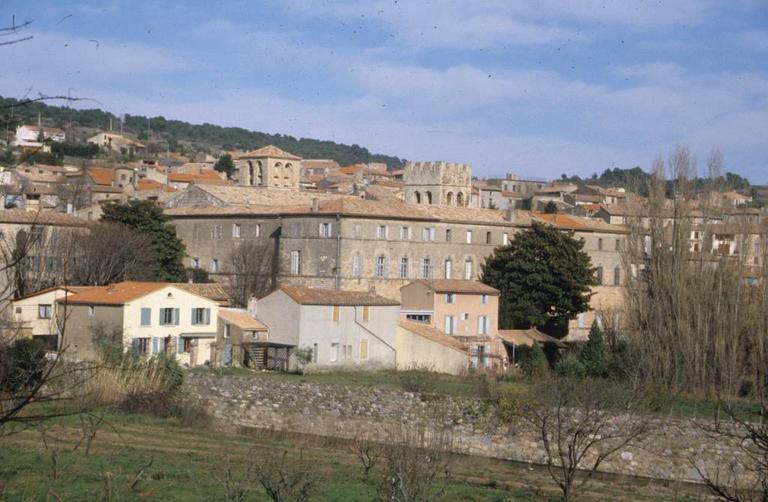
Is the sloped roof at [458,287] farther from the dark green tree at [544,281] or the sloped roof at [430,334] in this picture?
the sloped roof at [430,334]

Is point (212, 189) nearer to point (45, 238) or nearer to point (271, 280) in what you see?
point (271, 280)

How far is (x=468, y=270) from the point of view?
57031 mm

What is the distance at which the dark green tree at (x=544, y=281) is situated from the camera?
168 ft

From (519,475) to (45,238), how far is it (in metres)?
25.4

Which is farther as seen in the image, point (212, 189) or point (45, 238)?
point (212, 189)

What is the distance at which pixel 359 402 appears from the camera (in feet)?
103

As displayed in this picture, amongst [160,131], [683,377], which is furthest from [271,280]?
[160,131]

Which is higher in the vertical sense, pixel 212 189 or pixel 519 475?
pixel 212 189

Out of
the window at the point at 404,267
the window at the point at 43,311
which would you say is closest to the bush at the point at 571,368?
the window at the point at 404,267

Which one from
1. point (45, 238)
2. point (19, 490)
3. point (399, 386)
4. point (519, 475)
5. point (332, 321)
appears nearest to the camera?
point (19, 490)

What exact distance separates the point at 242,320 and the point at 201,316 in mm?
1558

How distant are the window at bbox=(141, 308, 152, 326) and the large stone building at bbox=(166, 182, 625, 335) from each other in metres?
14.4

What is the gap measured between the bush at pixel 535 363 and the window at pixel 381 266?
1007 cm

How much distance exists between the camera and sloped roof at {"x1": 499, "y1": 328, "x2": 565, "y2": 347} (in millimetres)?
48625
